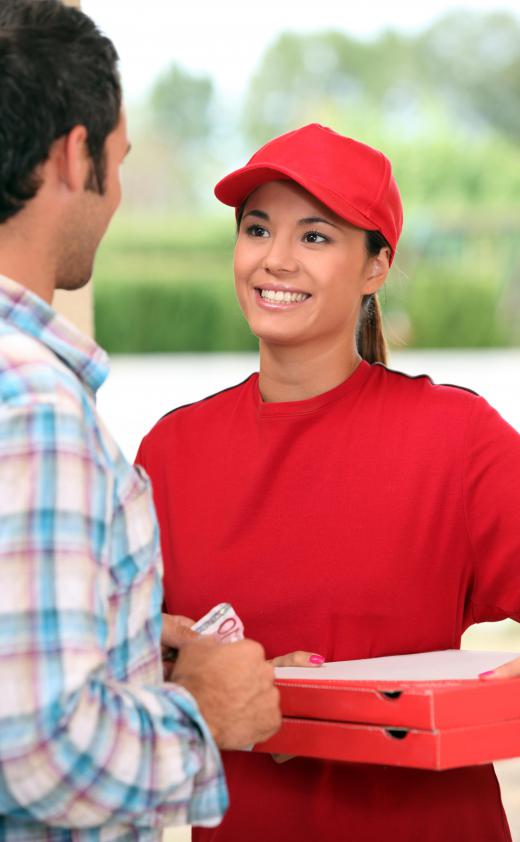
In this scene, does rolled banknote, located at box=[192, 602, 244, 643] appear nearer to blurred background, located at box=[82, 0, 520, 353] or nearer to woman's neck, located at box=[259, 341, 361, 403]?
woman's neck, located at box=[259, 341, 361, 403]

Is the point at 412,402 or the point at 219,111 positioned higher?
the point at 219,111

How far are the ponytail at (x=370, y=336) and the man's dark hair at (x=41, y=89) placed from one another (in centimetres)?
83

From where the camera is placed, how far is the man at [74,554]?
98cm

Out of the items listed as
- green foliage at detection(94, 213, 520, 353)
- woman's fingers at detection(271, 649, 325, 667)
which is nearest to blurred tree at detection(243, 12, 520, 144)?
green foliage at detection(94, 213, 520, 353)

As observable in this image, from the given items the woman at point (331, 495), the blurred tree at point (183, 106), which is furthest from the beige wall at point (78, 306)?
the blurred tree at point (183, 106)

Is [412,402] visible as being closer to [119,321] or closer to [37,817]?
[37,817]

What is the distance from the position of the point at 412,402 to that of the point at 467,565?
25cm

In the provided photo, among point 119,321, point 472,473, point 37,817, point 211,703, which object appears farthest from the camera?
point 119,321

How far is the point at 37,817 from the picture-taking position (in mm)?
1034

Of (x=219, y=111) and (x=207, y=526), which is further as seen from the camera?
(x=219, y=111)

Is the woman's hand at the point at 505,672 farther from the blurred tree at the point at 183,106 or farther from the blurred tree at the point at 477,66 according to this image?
the blurred tree at the point at 477,66

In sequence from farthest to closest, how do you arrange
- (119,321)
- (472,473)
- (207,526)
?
1. (119,321)
2. (207,526)
3. (472,473)

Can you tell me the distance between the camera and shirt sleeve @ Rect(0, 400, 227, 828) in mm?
978

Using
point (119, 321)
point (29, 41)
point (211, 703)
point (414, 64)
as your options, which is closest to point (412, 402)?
point (211, 703)
